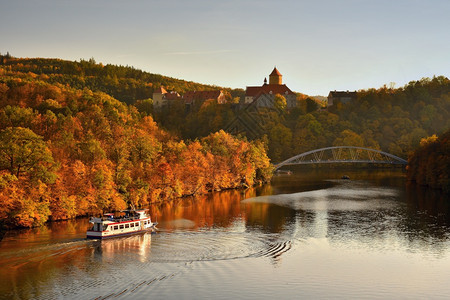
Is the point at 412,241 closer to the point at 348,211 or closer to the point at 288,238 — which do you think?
the point at 288,238

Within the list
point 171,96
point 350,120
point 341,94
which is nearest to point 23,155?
point 350,120

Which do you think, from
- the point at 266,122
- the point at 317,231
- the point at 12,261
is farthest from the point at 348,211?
the point at 266,122

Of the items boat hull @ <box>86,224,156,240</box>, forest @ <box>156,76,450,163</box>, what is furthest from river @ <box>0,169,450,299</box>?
forest @ <box>156,76,450,163</box>

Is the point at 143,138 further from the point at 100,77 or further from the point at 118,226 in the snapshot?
the point at 100,77

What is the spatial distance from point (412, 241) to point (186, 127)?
88406mm

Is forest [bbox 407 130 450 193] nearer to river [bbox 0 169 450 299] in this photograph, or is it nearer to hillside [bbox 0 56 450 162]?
river [bbox 0 169 450 299]

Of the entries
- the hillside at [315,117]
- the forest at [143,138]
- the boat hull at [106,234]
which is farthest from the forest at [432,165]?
the boat hull at [106,234]

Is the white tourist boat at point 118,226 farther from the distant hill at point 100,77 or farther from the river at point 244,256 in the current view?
the distant hill at point 100,77

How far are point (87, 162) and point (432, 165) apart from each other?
41417mm

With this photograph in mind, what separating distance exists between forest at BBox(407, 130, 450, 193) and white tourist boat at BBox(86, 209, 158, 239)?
36105 mm

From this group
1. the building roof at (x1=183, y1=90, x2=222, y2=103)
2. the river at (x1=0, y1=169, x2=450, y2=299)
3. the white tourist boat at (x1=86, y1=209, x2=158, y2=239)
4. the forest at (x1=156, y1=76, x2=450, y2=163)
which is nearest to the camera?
the river at (x1=0, y1=169, x2=450, y2=299)

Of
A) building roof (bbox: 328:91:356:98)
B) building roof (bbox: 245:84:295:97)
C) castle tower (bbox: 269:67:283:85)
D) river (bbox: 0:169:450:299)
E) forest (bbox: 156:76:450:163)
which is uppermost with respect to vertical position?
castle tower (bbox: 269:67:283:85)

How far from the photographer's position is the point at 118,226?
33781mm

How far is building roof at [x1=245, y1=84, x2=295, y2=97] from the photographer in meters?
130
